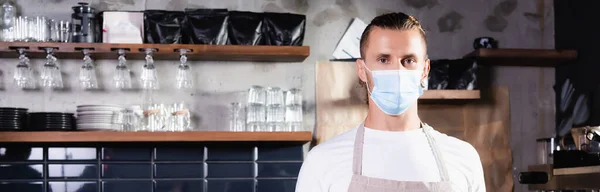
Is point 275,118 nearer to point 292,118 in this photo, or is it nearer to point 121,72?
point 292,118

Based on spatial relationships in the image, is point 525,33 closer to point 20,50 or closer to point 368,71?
point 20,50

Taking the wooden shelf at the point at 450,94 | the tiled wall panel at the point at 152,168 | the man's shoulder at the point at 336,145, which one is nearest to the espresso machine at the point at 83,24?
the tiled wall panel at the point at 152,168

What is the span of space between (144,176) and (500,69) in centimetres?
226

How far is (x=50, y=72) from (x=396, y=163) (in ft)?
9.98

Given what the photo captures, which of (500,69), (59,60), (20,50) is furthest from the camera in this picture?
(500,69)

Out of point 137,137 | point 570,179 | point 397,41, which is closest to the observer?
point 397,41

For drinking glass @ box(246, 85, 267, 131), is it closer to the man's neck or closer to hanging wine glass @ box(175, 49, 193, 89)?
hanging wine glass @ box(175, 49, 193, 89)

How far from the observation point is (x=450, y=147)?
258 cm

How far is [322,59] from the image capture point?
18.4 ft

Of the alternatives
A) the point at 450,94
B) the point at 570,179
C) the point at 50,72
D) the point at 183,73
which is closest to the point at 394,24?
the point at 570,179

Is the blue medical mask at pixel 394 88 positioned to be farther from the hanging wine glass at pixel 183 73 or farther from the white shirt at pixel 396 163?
the hanging wine glass at pixel 183 73

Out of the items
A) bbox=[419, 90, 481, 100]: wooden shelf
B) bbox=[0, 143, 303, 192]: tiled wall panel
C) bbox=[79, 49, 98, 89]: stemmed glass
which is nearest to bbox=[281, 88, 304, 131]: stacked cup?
bbox=[0, 143, 303, 192]: tiled wall panel

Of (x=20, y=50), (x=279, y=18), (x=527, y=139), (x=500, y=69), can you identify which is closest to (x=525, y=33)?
(x=500, y=69)

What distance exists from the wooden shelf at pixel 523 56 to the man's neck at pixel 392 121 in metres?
2.93
